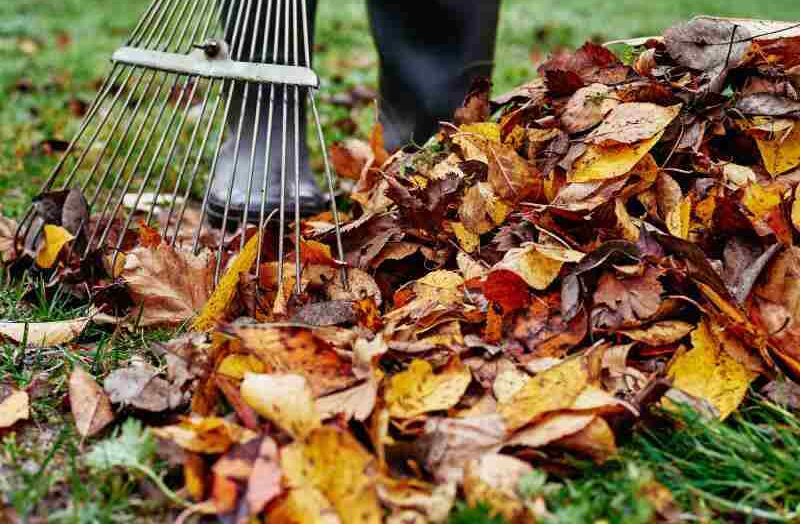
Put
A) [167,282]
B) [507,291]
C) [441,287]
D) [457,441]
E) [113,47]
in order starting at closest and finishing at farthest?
[457,441], [507,291], [441,287], [167,282], [113,47]

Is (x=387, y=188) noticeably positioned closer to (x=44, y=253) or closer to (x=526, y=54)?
(x=44, y=253)

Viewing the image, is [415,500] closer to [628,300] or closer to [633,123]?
[628,300]

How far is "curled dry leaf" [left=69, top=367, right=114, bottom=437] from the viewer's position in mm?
1205

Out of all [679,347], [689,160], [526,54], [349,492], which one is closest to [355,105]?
[526,54]

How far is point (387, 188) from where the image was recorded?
1.66 meters

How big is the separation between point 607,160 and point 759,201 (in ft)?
0.82

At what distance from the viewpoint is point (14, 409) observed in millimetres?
1232

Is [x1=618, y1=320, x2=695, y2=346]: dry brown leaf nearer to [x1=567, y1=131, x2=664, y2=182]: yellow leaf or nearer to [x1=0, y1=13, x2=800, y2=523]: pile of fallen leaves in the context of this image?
[x1=0, y1=13, x2=800, y2=523]: pile of fallen leaves

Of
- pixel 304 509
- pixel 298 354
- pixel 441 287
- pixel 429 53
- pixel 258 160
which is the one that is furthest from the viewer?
pixel 429 53

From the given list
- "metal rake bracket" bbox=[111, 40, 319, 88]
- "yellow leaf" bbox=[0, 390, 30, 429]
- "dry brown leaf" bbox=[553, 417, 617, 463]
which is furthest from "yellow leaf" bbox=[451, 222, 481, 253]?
"yellow leaf" bbox=[0, 390, 30, 429]

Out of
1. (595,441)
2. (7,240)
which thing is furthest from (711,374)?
(7,240)

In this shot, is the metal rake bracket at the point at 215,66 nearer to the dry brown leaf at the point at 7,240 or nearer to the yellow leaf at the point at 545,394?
the dry brown leaf at the point at 7,240

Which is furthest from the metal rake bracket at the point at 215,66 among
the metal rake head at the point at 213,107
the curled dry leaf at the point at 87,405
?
the curled dry leaf at the point at 87,405

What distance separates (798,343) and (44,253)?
1.38 metres
